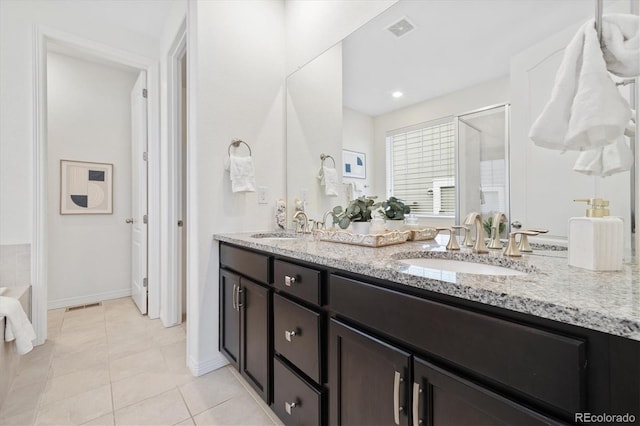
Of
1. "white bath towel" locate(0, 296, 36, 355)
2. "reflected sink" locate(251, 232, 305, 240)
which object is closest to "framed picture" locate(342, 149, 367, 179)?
"reflected sink" locate(251, 232, 305, 240)

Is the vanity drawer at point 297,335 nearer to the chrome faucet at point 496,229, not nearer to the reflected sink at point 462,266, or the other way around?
the reflected sink at point 462,266

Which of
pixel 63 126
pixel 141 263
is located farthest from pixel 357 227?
pixel 63 126

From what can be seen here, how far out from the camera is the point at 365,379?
896mm

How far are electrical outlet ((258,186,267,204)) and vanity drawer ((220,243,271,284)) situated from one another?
0.44m

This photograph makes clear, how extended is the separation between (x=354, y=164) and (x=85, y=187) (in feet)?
9.84

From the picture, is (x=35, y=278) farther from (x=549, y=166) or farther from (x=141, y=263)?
(x=549, y=166)

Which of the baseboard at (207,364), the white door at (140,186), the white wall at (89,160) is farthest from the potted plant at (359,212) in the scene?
the white wall at (89,160)

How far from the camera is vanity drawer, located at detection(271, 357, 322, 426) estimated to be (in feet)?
3.59

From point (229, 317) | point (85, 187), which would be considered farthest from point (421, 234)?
point (85, 187)

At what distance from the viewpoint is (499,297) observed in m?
0.59

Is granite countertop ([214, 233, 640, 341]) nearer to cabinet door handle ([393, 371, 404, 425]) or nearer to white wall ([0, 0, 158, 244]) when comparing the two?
cabinet door handle ([393, 371, 404, 425])

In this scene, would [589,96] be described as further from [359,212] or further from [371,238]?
[359,212]

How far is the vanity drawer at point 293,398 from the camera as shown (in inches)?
43.0

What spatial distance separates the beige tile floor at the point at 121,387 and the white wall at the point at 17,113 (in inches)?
37.9
